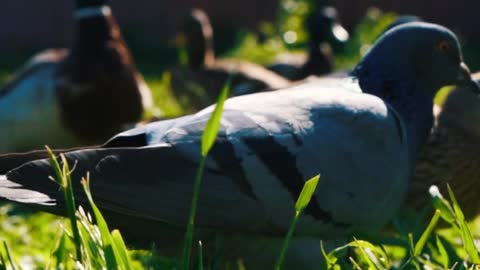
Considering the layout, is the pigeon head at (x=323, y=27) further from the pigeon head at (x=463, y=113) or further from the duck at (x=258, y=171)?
the duck at (x=258, y=171)

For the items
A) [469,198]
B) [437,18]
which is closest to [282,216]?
[469,198]

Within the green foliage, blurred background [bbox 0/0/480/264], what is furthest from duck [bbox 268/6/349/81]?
the green foliage

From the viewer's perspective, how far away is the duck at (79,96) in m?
6.11

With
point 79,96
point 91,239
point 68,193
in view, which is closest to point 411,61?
point 91,239

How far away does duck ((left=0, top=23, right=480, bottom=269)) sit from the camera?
8.27ft

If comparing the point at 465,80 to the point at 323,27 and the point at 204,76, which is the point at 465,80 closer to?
the point at 204,76

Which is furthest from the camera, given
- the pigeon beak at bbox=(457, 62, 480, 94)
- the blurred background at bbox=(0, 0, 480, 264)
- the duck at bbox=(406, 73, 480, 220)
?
the blurred background at bbox=(0, 0, 480, 264)

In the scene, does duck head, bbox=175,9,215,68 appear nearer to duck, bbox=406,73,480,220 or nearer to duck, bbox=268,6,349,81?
duck, bbox=268,6,349,81

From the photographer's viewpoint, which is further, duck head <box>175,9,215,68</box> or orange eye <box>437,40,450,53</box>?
duck head <box>175,9,215,68</box>

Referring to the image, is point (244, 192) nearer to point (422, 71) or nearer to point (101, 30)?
point (422, 71)

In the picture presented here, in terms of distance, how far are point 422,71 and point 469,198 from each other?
83cm

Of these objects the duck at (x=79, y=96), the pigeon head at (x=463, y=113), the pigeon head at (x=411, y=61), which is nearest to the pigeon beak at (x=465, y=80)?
the pigeon head at (x=411, y=61)

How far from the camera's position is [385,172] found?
3016 mm

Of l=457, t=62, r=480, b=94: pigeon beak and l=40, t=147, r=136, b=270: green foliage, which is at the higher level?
l=40, t=147, r=136, b=270: green foliage
